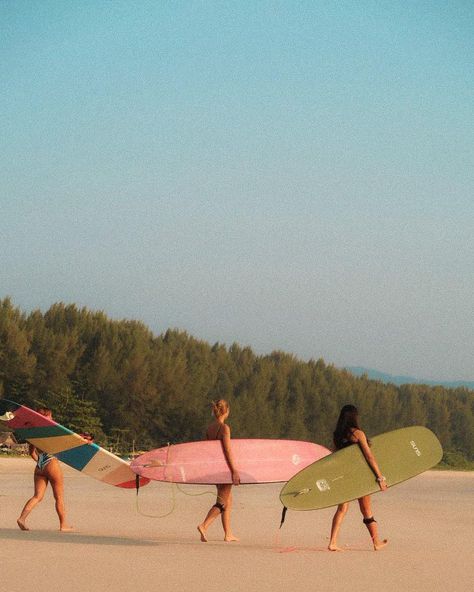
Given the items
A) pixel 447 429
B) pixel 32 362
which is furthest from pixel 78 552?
pixel 447 429

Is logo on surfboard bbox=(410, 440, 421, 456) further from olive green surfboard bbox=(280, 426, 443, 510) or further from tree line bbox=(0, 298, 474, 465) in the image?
tree line bbox=(0, 298, 474, 465)

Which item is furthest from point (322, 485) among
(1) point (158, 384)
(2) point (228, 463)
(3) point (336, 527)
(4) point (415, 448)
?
(1) point (158, 384)

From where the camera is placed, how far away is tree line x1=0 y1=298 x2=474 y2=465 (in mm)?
42375

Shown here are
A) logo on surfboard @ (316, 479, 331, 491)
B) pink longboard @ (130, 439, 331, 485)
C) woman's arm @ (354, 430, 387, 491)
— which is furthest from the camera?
pink longboard @ (130, 439, 331, 485)

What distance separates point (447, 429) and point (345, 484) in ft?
174

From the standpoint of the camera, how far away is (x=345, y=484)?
33.0 feet

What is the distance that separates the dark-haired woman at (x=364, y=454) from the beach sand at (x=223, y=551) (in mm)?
189

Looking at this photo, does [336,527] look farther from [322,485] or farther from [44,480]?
[44,480]

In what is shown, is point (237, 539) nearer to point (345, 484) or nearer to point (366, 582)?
point (345, 484)

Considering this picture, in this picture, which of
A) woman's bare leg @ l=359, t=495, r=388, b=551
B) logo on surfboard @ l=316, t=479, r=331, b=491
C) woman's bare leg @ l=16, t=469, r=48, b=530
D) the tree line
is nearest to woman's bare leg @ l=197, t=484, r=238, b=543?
logo on surfboard @ l=316, t=479, r=331, b=491

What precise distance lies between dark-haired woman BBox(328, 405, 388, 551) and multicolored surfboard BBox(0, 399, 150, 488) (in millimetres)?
2489

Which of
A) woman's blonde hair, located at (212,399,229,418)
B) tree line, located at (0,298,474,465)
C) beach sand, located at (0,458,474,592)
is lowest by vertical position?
beach sand, located at (0,458,474,592)

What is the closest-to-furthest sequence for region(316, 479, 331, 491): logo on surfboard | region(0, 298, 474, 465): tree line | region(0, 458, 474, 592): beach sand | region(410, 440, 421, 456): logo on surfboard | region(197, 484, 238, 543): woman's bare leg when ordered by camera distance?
region(0, 458, 474, 592): beach sand → region(316, 479, 331, 491): logo on surfboard → region(197, 484, 238, 543): woman's bare leg → region(410, 440, 421, 456): logo on surfboard → region(0, 298, 474, 465): tree line

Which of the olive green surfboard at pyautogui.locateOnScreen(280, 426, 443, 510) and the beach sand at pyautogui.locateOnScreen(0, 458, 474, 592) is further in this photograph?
the olive green surfboard at pyautogui.locateOnScreen(280, 426, 443, 510)
